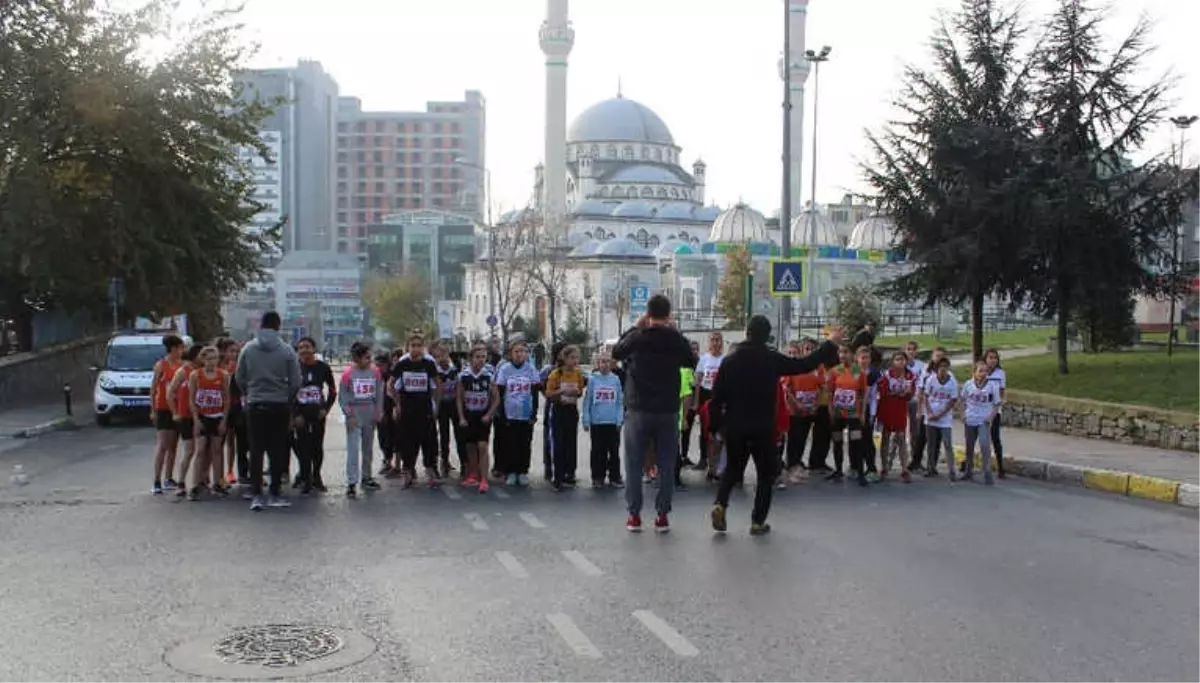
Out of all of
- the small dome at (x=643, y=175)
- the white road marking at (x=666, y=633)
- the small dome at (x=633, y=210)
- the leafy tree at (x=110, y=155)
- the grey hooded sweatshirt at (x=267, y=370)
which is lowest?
the white road marking at (x=666, y=633)

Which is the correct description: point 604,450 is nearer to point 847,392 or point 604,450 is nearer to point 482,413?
point 482,413

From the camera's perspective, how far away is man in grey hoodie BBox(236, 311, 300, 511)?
1148 cm

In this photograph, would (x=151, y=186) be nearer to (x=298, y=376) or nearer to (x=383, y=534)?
(x=298, y=376)

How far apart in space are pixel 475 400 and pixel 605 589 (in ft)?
18.8

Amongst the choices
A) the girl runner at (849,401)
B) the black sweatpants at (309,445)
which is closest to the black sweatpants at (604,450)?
the girl runner at (849,401)

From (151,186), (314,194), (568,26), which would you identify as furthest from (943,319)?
(314,194)

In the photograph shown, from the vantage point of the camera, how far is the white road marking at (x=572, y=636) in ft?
20.8

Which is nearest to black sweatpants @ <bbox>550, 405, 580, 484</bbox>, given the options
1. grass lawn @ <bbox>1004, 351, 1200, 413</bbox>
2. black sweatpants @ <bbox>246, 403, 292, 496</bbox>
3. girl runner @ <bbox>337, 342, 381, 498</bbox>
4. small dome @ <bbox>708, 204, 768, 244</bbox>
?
girl runner @ <bbox>337, 342, 381, 498</bbox>

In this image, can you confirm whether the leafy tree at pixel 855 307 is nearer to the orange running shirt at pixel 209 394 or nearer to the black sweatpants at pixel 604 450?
the black sweatpants at pixel 604 450

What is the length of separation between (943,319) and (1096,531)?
42.9 meters

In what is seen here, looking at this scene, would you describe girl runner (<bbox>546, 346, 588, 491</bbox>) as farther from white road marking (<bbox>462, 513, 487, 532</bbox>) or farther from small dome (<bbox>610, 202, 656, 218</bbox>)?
small dome (<bbox>610, 202, 656, 218</bbox>)

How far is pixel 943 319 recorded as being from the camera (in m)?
52.1

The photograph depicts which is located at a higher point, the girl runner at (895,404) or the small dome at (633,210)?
the small dome at (633,210)

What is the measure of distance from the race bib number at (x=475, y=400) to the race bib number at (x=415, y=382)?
1.52 feet
